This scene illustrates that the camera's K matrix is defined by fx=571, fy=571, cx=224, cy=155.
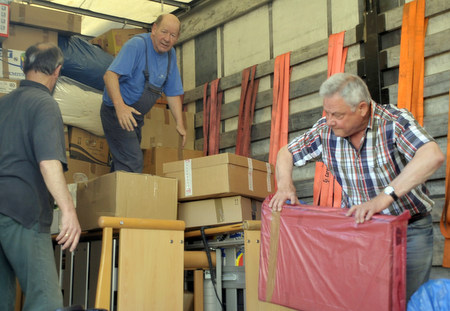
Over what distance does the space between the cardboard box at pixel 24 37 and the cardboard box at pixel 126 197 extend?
6.08 ft

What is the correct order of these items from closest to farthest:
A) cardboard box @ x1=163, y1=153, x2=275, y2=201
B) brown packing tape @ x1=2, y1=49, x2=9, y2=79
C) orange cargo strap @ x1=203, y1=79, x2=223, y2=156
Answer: cardboard box @ x1=163, y1=153, x2=275, y2=201
brown packing tape @ x1=2, y1=49, x2=9, y2=79
orange cargo strap @ x1=203, y1=79, x2=223, y2=156

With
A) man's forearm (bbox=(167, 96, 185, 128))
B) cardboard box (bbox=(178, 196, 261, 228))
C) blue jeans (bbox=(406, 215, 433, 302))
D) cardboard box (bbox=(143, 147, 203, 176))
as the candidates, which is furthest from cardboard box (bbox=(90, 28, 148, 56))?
blue jeans (bbox=(406, 215, 433, 302))

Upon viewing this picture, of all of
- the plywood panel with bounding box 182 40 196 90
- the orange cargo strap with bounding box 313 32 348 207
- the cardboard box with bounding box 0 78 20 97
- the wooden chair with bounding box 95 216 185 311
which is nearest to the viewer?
the wooden chair with bounding box 95 216 185 311

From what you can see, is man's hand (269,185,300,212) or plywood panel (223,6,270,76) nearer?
man's hand (269,185,300,212)

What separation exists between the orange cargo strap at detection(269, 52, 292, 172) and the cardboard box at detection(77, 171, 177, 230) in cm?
159

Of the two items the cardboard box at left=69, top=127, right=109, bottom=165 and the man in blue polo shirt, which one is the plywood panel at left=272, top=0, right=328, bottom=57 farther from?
the cardboard box at left=69, top=127, right=109, bottom=165

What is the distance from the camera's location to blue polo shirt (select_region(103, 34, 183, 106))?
415cm

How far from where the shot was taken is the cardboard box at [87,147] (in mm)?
5277

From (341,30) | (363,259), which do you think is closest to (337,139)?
(363,259)

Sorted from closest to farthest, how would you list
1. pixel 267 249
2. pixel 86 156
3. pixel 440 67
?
pixel 267 249 < pixel 440 67 < pixel 86 156

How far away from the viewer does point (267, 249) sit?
277cm

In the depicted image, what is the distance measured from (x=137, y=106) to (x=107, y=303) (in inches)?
71.5

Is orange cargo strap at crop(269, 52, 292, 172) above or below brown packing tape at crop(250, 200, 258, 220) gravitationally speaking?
above

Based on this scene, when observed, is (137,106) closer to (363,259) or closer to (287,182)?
(287,182)
